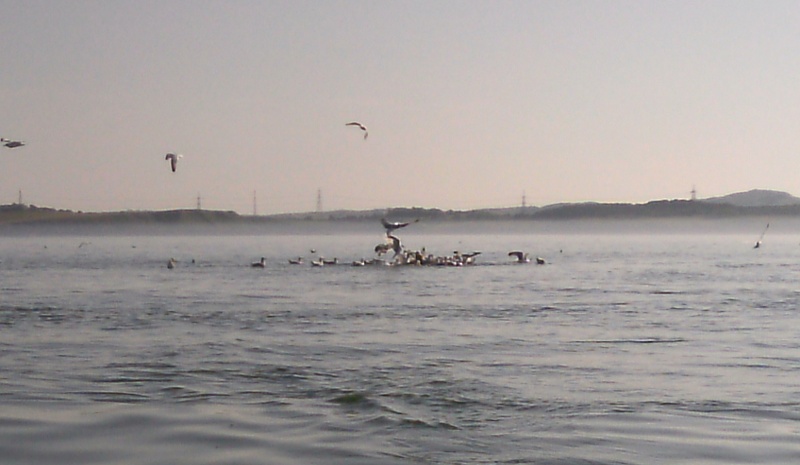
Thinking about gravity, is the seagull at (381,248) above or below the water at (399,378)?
above

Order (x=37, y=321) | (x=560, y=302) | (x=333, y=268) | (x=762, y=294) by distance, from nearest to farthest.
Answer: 1. (x=37, y=321)
2. (x=560, y=302)
3. (x=762, y=294)
4. (x=333, y=268)

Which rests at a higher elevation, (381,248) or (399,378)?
(381,248)

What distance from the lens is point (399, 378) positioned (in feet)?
45.5

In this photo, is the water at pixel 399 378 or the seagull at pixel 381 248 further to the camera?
the seagull at pixel 381 248

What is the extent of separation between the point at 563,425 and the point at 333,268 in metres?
31.1

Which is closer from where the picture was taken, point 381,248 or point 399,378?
point 399,378

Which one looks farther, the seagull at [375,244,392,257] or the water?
the seagull at [375,244,392,257]

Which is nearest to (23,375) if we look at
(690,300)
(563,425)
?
(563,425)

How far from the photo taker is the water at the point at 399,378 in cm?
1006

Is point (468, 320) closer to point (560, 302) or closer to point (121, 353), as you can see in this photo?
point (560, 302)

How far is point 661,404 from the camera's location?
12.0 m

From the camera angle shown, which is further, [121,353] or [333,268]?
[333,268]

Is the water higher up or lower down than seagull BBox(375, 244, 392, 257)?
lower down

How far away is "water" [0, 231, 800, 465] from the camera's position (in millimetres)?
10062
